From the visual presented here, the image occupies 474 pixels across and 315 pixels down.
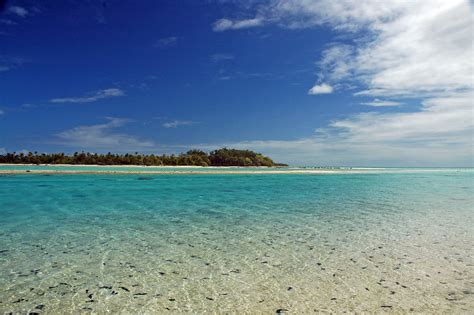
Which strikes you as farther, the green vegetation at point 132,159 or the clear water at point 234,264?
the green vegetation at point 132,159

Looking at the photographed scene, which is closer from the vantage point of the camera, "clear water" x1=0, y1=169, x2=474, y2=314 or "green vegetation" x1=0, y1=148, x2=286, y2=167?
"clear water" x1=0, y1=169, x2=474, y2=314

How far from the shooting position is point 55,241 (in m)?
8.41

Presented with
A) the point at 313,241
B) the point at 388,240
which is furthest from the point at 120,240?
the point at 388,240

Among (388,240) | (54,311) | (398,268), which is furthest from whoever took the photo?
(388,240)

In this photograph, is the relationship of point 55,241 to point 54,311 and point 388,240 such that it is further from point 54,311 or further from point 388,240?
point 388,240

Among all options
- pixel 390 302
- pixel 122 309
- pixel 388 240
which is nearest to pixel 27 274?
pixel 122 309

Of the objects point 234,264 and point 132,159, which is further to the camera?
point 132,159

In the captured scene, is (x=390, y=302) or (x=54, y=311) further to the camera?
(x=390, y=302)

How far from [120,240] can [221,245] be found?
292 cm

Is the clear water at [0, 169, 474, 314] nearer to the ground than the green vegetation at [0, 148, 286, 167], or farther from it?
nearer to the ground

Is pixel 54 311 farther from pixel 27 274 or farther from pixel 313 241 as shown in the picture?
pixel 313 241

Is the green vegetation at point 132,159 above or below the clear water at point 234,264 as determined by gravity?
above

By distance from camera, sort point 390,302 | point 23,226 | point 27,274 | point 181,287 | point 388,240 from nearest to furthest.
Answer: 1. point 390,302
2. point 181,287
3. point 27,274
4. point 388,240
5. point 23,226

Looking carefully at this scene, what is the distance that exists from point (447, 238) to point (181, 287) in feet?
27.0
